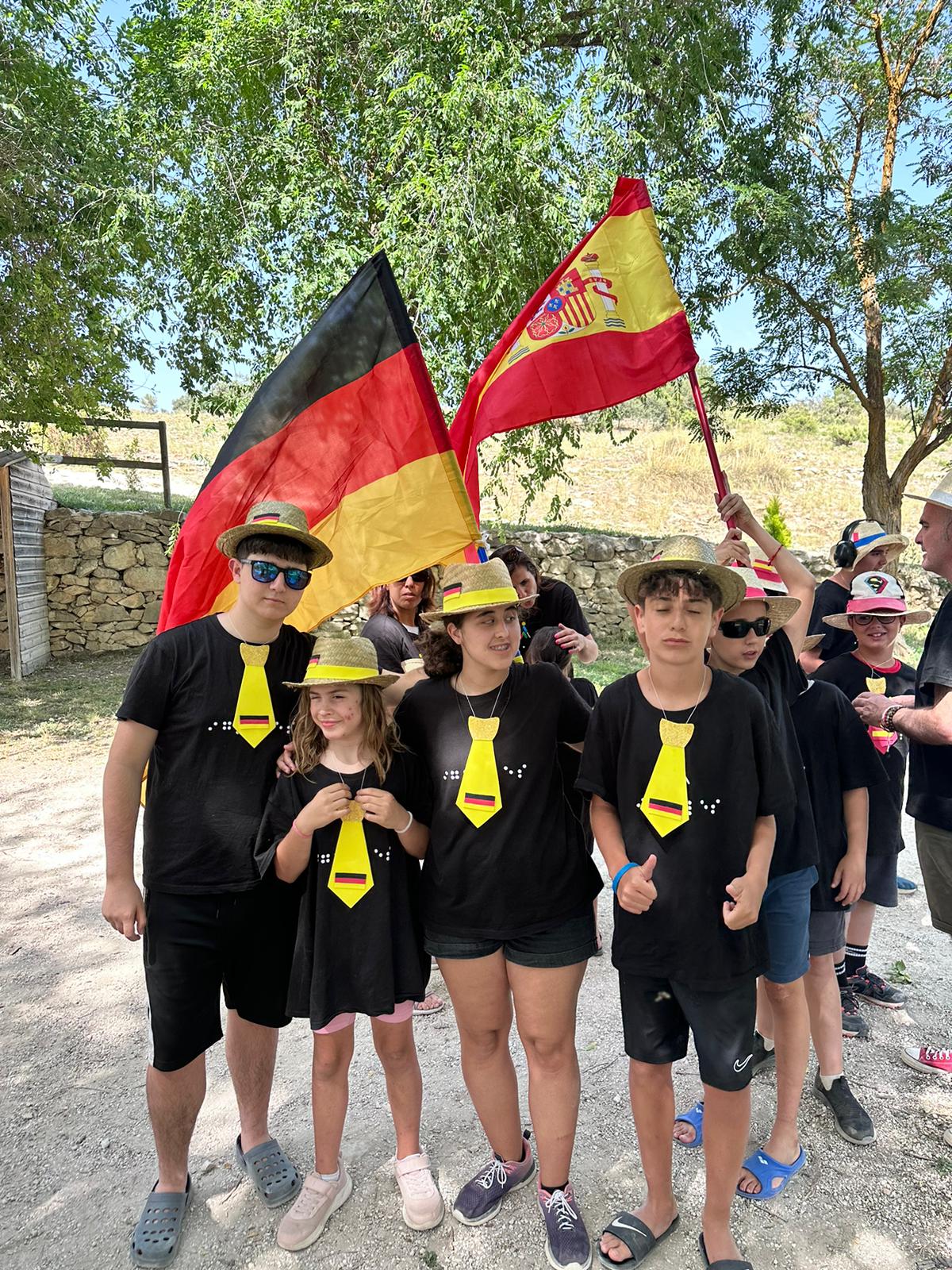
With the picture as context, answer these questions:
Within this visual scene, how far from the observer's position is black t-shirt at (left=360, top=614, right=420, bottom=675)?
12.9ft

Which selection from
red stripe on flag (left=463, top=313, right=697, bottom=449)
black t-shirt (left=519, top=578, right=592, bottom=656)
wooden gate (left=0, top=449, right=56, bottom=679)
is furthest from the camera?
wooden gate (left=0, top=449, right=56, bottom=679)

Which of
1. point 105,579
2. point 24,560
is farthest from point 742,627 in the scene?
point 105,579

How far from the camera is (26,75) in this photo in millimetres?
9703

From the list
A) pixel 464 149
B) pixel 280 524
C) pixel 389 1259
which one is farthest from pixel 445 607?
pixel 464 149

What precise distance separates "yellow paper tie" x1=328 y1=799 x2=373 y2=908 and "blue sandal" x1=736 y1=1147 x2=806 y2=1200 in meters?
1.60

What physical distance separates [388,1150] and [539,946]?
1155 millimetres

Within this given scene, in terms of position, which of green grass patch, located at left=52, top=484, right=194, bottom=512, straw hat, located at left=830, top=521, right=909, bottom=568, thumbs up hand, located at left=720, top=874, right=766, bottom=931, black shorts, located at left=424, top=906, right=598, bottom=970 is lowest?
black shorts, located at left=424, top=906, right=598, bottom=970

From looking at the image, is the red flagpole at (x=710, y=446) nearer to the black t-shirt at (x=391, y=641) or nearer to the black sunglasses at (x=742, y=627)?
the black sunglasses at (x=742, y=627)

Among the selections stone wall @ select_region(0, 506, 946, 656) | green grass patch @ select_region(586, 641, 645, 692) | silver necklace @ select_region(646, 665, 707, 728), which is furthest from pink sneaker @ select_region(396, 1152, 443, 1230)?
stone wall @ select_region(0, 506, 946, 656)

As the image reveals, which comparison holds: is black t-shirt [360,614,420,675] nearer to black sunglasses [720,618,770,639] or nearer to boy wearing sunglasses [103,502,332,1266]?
boy wearing sunglasses [103,502,332,1266]

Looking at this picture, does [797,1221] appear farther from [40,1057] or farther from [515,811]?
[40,1057]

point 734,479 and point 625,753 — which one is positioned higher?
point 734,479

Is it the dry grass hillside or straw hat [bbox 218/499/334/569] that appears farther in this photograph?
the dry grass hillside

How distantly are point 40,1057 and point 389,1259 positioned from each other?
2.01 m
